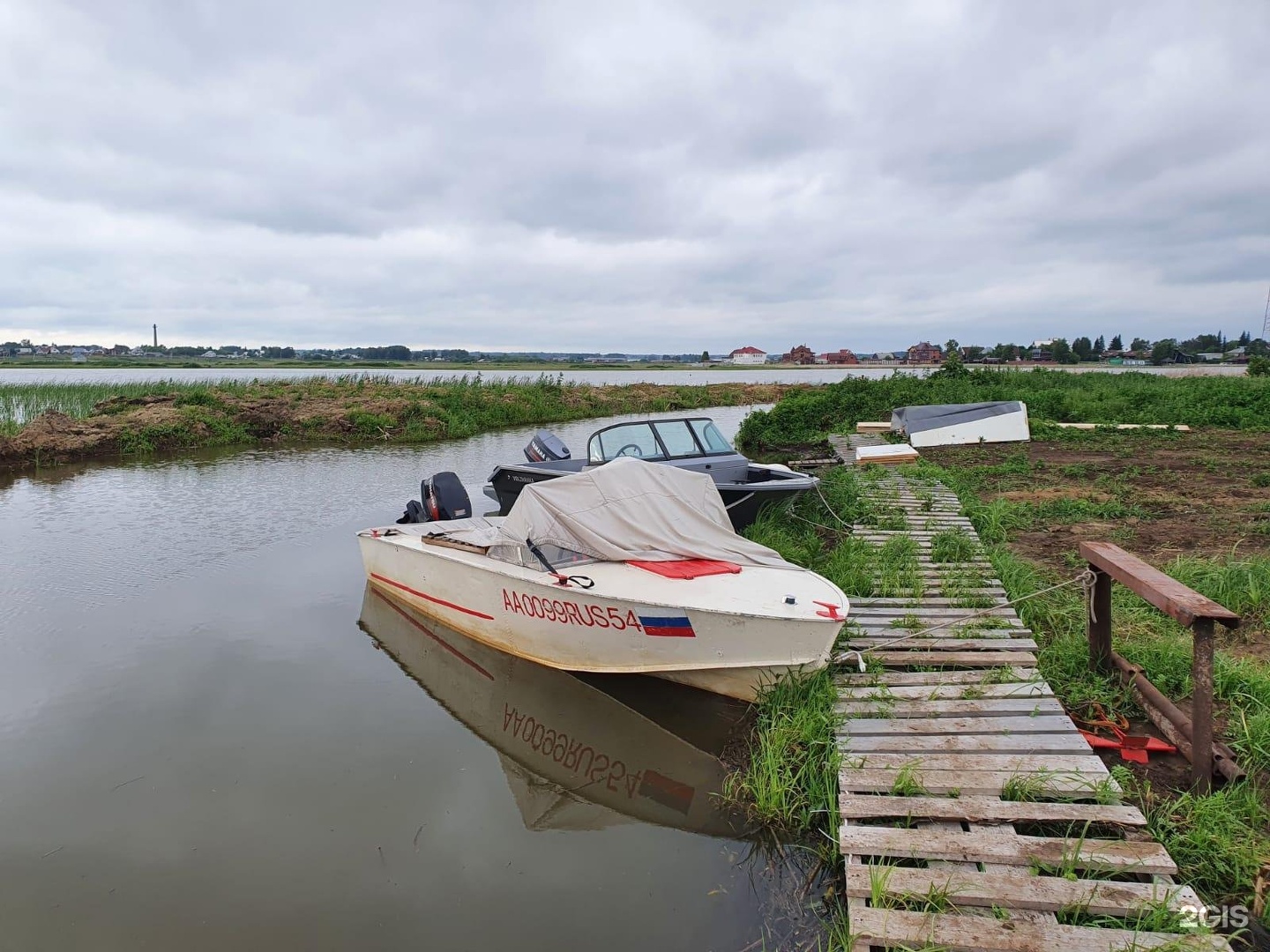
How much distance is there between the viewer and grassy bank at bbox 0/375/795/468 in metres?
21.0

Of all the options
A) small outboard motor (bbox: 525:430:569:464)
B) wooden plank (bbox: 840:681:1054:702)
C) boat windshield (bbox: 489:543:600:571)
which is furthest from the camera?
small outboard motor (bbox: 525:430:569:464)

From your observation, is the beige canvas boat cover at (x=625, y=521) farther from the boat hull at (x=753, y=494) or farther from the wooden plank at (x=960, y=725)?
the boat hull at (x=753, y=494)

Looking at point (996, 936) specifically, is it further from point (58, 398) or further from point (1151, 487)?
point (58, 398)

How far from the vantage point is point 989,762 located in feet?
14.4

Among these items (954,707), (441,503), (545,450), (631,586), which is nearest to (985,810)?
(954,707)

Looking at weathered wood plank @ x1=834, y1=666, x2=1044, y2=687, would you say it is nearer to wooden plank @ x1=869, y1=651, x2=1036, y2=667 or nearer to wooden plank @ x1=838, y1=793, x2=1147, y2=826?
wooden plank @ x1=869, y1=651, x2=1036, y2=667

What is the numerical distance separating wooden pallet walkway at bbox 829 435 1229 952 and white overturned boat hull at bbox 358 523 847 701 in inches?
22.6

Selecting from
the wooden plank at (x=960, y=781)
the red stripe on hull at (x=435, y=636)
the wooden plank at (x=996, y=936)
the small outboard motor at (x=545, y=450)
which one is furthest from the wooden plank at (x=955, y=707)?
the small outboard motor at (x=545, y=450)

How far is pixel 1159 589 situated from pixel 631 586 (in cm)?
356

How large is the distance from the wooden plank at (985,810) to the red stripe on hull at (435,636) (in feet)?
13.5

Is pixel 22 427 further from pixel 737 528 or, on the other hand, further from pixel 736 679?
pixel 736 679

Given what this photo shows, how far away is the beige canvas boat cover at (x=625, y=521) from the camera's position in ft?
22.2

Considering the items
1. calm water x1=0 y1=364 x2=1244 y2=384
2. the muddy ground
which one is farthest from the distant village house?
the muddy ground

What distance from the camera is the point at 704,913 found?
13.2ft
